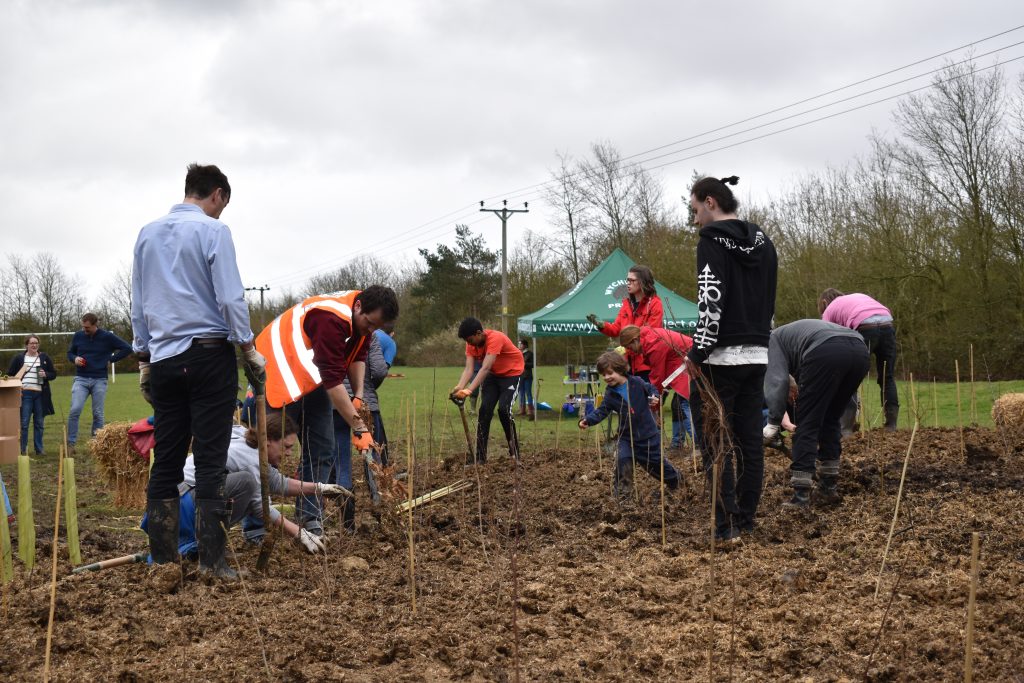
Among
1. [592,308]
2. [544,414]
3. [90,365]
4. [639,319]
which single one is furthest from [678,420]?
[90,365]

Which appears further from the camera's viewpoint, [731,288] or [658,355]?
[658,355]

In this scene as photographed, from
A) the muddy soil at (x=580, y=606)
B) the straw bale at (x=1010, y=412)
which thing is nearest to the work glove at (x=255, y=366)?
the muddy soil at (x=580, y=606)

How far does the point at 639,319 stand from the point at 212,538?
3.66m

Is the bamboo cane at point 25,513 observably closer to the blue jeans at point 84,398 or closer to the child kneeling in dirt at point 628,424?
the child kneeling in dirt at point 628,424

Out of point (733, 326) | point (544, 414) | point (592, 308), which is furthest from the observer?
point (544, 414)

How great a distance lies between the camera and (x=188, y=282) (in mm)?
3498

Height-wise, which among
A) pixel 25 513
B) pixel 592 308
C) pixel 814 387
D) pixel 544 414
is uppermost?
pixel 592 308

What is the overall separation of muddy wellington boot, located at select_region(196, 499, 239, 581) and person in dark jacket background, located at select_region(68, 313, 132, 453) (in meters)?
6.62

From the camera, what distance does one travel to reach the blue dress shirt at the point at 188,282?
345 centimetres

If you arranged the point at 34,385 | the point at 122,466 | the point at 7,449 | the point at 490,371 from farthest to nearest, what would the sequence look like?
the point at 34,385
the point at 490,371
the point at 7,449
the point at 122,466

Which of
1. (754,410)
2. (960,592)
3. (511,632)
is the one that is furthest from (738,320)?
(511,632)

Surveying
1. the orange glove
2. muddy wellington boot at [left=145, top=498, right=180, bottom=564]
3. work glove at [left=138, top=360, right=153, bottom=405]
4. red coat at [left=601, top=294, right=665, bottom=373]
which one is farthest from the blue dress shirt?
red coat at [left=601, top=294, right=665, bottom=373]

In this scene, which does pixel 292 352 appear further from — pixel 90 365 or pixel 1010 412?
pixel 90 365

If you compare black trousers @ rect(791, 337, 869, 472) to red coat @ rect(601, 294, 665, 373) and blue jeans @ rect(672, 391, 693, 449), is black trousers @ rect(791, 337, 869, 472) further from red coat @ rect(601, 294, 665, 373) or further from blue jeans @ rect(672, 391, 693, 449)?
blue jeans @ rect(672, 391, 693, 449)
